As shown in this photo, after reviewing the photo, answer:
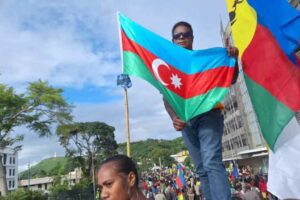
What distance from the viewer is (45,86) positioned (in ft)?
85.4

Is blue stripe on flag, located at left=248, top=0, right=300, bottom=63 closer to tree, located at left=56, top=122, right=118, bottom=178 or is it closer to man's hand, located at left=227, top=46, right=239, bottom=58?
man's hand, located at left=227, top=46, right=239, bottom=58

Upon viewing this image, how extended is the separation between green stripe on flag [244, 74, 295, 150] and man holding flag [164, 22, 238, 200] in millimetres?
297

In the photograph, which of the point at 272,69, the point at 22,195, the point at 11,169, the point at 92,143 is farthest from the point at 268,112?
the point at 11,169

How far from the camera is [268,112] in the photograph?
289 cm

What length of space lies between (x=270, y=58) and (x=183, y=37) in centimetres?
83

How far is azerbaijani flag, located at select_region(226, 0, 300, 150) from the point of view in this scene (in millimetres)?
2838

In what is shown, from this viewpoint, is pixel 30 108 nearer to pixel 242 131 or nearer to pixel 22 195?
pixel 22 195

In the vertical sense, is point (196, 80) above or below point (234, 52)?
below

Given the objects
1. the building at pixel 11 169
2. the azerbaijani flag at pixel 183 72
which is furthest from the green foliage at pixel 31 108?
the building at pixel 11 169

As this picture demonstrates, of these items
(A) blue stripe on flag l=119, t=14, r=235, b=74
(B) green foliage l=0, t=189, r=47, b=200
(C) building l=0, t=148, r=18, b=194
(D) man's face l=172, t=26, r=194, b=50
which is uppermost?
(C) building l=0, t=148, r=18, b=194

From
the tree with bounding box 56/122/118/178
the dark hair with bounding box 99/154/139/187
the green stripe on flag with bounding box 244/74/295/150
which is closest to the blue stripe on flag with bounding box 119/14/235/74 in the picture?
the green stripe on flag with bounding box 244/74/295/150

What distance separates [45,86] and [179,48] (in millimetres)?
23845

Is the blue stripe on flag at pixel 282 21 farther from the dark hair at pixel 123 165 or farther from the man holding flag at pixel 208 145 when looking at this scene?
the dark hair at pixel 123 165

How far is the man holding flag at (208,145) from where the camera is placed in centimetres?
272
